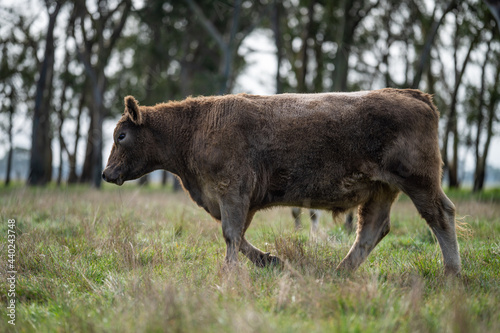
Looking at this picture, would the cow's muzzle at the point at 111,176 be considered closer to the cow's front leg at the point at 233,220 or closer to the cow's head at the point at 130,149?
the cow's head at the point at 130,149

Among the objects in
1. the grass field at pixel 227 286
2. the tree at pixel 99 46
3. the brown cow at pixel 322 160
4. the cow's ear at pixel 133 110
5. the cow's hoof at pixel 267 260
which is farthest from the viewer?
the tree at pixel 99 46

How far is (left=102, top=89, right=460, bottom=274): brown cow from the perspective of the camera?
4.87 meters

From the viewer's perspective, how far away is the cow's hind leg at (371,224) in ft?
17.5

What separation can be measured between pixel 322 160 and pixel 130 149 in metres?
2.45

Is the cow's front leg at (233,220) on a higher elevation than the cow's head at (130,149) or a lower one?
lower

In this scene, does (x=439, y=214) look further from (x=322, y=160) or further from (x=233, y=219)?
(x=233, y=219)

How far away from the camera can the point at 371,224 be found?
217 inches

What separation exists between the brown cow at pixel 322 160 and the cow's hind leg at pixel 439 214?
0.4 inches

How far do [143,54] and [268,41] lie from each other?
7.89 metres

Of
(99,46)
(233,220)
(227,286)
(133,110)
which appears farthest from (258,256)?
(99,46)

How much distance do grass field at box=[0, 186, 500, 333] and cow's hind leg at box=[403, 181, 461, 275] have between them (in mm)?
242

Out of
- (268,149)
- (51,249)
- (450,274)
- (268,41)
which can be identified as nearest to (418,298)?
(450,274)

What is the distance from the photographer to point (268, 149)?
511cm

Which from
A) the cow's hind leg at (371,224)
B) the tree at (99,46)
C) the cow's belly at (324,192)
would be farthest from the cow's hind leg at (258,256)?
the tree at (99,46)
